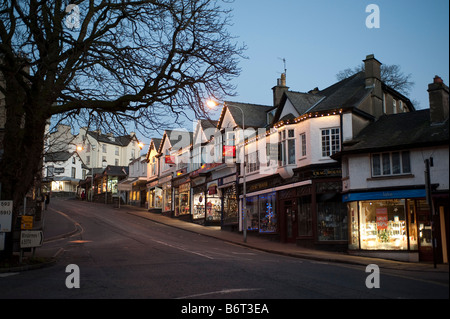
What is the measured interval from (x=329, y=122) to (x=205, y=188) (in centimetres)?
2007

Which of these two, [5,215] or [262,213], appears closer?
[5,215]

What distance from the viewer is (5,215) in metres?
15.3

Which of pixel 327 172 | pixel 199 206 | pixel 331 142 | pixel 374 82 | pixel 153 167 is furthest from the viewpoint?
pixel 153 167

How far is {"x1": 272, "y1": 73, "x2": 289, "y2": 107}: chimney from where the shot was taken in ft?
118

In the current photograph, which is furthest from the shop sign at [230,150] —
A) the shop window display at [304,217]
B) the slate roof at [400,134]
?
the slate roof at [400,134]

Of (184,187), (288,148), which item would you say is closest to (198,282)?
(288,148)

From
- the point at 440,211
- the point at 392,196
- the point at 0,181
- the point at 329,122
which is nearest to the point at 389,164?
the point at 392,196

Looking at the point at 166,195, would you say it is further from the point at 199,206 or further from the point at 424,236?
the point at 424,236

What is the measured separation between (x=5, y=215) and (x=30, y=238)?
1283mm

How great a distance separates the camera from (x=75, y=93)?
54.6 ft

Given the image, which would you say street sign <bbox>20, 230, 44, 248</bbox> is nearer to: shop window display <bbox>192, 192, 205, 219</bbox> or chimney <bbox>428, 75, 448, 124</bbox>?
chimney <bbox>428, 75, 448, 124</bbox>

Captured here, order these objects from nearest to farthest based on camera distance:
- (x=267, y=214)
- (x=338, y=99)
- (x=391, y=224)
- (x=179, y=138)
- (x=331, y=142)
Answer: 1. (x=391, y=224)
2. (x=331, y=142)
3. (x=338, y=99)
4. (x=267, y=214)
5. (x=179, y=138)

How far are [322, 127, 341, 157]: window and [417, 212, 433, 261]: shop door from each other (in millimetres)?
6408
